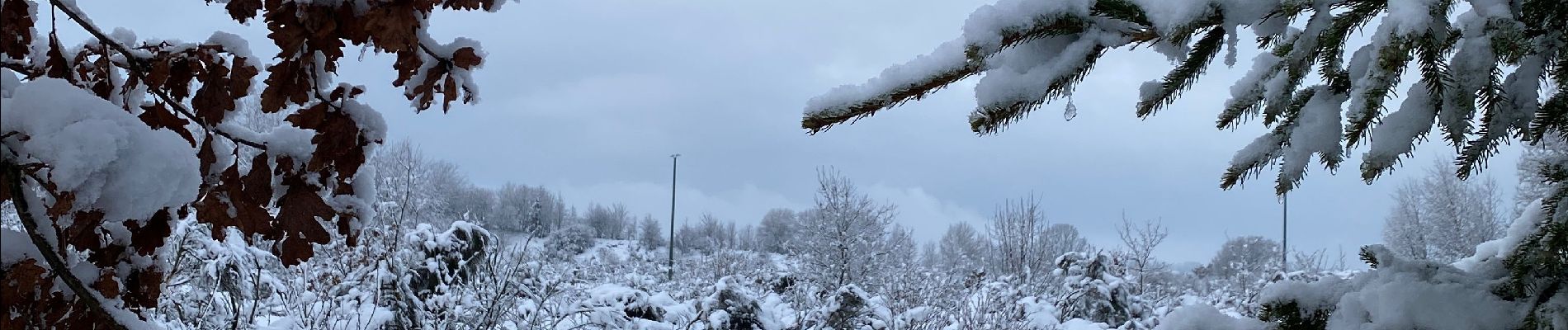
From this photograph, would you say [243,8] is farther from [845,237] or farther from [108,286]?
[845,237]

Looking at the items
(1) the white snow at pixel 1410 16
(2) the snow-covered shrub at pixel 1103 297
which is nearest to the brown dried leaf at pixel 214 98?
(1) the white snow at pixel 1410 16

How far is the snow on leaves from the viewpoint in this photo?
105cm

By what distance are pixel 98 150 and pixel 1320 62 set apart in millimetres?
1740

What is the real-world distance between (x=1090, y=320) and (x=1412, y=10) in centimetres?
794

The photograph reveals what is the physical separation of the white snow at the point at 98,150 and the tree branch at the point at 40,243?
33 mm

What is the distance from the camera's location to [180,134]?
4.89ft

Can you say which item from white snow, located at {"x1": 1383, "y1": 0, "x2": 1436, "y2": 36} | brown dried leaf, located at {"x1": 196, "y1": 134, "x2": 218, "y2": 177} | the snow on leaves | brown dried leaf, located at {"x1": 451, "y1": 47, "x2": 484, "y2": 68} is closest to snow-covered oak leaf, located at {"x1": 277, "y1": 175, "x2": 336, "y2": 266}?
the snow on leaves

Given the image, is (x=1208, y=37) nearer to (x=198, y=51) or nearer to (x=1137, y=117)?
(x=1137, y=117)

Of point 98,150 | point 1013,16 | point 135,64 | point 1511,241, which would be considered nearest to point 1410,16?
point 1013,16

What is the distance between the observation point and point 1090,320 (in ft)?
27.9

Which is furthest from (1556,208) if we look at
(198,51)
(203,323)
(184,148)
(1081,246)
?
(1081,246)

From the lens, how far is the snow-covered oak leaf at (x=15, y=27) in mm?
1400

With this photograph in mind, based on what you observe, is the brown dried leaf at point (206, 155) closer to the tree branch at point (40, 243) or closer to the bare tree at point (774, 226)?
the tree branch at point (40, 243)

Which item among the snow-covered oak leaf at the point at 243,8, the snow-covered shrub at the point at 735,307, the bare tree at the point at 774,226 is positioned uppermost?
the bare tree at the point at 774,226
